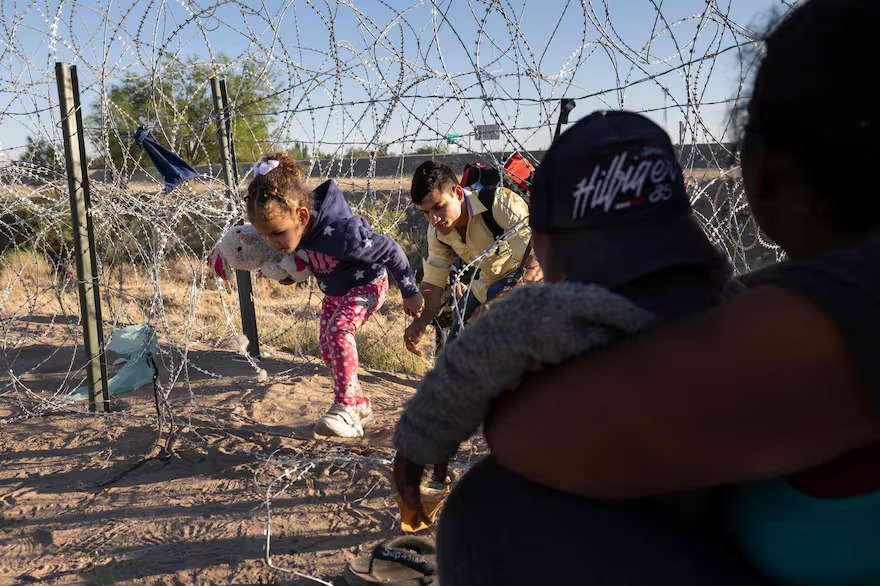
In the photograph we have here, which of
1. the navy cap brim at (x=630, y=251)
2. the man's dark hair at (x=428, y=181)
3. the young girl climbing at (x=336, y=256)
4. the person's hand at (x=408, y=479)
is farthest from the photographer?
the man's dark hair at (x=428, y=181)

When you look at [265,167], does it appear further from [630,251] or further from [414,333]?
[630,251]

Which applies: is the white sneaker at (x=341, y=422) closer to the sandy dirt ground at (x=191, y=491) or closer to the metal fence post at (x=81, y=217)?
the sandy dirt ground at (x=191, y=491)

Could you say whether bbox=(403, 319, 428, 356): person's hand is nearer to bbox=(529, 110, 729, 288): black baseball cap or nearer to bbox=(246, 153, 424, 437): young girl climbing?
bbox=(246, 153, 424, 437): young girl climbing

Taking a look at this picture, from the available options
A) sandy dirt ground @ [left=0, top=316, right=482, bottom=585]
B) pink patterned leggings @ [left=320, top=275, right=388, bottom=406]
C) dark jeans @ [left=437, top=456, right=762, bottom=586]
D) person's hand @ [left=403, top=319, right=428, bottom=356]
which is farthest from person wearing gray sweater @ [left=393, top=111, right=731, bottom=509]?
person's hand @ [left=403, top=319, right=428, bottom=356]

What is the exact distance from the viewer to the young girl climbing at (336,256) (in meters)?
3.62

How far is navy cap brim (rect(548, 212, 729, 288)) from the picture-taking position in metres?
1.01

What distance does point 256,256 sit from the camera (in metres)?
3.99

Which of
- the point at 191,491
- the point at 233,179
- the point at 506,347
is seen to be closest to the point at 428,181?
the point at 191,491

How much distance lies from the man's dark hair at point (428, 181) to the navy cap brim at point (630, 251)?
2.81 m

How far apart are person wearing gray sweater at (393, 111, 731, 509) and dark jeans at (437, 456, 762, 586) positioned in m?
0.13

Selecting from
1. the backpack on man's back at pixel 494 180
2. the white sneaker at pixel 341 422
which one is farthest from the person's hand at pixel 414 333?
the backpack on man's back at pixel 494 180

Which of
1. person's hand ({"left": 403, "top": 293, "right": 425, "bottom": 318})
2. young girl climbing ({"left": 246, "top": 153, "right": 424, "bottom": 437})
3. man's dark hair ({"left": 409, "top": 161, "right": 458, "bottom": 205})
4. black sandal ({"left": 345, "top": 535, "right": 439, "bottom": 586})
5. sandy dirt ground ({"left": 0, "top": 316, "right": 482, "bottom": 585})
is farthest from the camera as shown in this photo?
person's hand ({"left": 403, "top": 293, "right": 425, "bottom": 318})

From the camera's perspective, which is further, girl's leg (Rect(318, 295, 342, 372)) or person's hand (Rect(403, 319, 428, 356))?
girl's leg (Rect(318, 295, 342, 372))

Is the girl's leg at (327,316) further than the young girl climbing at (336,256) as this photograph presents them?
Yes
